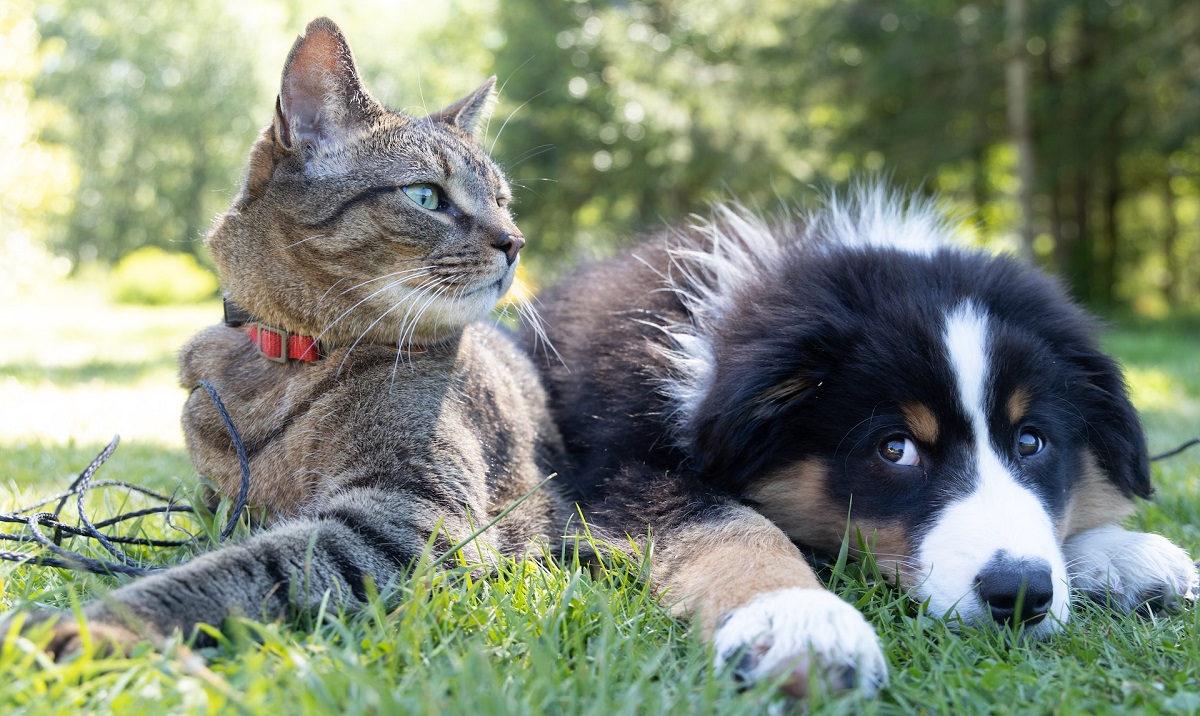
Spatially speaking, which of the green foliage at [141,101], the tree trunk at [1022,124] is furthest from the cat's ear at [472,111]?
the green foliage at [141,101]

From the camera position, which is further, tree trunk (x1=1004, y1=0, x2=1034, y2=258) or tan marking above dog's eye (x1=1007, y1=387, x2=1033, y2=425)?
tree trunk (x1=1004, y1=0, x2=1034, y2=258)

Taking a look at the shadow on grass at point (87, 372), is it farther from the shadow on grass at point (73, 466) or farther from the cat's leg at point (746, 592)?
the cat's leg at point (746, 592)

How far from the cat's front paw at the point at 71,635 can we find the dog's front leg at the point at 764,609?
1.26 metres

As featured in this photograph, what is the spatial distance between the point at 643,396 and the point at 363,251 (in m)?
1.10

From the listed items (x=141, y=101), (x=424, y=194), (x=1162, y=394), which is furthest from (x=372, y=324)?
(x=141, y=101)

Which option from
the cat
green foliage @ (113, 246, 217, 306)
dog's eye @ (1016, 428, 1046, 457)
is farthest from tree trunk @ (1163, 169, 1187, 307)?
the cat

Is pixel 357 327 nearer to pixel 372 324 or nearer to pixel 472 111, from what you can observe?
pixel 372 324

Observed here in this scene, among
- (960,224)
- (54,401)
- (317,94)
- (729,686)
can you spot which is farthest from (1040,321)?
(54,401)

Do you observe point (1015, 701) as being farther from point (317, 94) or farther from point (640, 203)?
point (640, 203)

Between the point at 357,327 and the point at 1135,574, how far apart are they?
254cm

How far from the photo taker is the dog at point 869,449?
2.32m

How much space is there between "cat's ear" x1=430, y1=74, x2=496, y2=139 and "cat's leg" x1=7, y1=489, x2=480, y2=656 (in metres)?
1.64

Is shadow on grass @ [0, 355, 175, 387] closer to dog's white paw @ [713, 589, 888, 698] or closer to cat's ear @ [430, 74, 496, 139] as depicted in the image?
cat's ear @ [430, 74, 496, 139]

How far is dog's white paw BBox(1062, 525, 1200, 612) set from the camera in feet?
8.89
